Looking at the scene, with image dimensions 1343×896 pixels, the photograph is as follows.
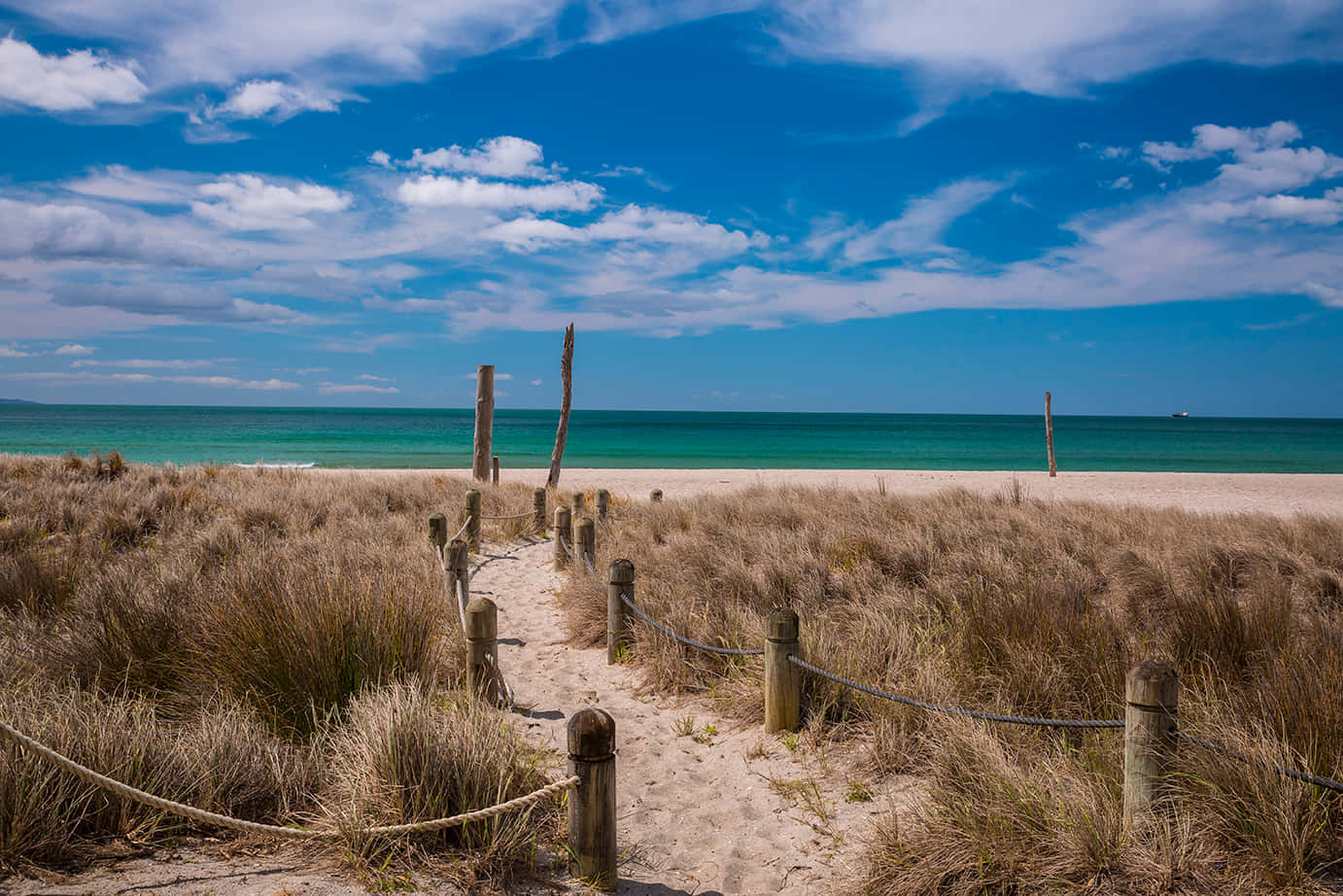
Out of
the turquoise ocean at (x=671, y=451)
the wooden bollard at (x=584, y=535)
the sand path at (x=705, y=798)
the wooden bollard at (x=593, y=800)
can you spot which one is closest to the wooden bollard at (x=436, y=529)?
the wooden bollard at (x=584, y=535)

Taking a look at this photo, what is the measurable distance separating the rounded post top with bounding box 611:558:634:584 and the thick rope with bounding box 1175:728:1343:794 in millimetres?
3788

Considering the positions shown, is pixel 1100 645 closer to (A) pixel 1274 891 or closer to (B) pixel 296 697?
(A) pixel 1274 891

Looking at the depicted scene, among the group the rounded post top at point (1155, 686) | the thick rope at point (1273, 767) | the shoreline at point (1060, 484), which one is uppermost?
the rounded post top at point (1155, 686)

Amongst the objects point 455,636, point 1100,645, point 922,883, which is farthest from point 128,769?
point 1100,645

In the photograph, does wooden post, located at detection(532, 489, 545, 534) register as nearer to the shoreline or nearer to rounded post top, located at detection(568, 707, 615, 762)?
the shoreline

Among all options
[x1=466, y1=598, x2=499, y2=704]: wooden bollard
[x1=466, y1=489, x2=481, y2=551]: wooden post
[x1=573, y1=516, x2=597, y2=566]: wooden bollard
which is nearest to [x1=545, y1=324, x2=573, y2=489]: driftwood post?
[x1=466, y1=489, x2=481, y2=551]: wooden post

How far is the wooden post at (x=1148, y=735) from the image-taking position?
2.68 metres

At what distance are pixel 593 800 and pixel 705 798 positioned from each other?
1.26 m

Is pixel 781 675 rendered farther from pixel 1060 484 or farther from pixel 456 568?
pixel 1060 484

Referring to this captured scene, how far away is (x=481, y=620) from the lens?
13.9 ft

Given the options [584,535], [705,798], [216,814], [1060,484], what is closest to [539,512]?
[584,535]

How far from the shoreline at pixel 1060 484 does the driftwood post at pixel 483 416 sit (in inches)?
79.5

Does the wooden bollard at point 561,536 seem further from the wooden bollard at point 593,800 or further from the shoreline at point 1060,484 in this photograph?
the shoreline at point 1060,484

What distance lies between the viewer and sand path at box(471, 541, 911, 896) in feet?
10.2
